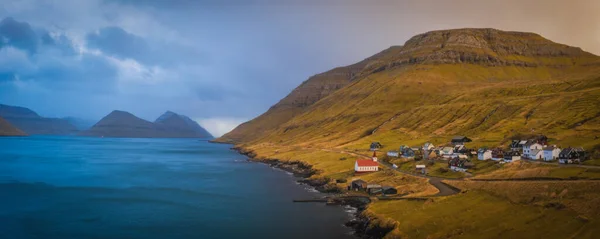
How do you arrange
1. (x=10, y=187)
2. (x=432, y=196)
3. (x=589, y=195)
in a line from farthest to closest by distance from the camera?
(x=10, y=187), (x=432, y=196), (x=589, y=195)

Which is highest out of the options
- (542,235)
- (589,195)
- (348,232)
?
(589,195)

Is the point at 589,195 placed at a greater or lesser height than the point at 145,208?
greater

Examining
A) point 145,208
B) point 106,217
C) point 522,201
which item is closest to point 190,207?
point 145,208

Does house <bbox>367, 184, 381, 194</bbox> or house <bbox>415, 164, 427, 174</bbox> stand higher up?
house <bbox>415, 164, 427, 174</bbox>

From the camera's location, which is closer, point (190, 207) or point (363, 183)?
point (190, 207)

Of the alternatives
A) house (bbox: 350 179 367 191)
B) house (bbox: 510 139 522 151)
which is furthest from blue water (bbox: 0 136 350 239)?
house (bbox: 510 139 522 151)

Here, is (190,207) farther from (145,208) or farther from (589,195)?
(589,195)

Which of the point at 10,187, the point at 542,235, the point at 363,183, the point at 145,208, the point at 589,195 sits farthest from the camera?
the point at 10,187

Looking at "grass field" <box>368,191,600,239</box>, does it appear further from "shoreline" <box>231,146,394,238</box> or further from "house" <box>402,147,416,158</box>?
"house" <box>402,147,416,158</box>
